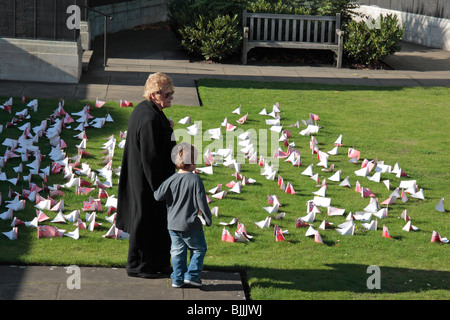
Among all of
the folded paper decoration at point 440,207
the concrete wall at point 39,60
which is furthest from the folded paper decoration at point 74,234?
the concrete wall at point 39,60

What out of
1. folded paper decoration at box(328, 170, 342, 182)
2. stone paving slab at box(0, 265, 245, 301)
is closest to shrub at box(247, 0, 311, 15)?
folded paper decoration at box(328, 170, 342, 182)

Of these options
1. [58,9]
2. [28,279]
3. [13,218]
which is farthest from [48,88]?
[28,279]

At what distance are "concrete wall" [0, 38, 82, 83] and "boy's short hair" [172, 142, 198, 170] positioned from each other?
9.05 metres

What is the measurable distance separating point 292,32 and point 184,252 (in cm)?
1333

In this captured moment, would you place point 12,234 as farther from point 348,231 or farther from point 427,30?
point 427,30

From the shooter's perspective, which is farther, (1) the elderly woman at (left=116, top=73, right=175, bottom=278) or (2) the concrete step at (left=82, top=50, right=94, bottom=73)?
(2) the concrete step at (left=82, top=50, right=94, bottom=73)

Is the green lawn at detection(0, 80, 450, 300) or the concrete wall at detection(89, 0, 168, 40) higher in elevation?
the concrete wall at detection(89, 0, 168, 40)

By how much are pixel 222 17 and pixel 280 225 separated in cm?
1088

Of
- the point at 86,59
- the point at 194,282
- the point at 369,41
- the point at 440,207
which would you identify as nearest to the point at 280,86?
the point at 369,41

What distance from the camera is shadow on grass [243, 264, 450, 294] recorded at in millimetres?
6230

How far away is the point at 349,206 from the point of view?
8453mm

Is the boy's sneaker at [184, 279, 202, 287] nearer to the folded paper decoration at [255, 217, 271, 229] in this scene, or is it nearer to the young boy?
the young boy

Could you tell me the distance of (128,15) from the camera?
23.8 meters

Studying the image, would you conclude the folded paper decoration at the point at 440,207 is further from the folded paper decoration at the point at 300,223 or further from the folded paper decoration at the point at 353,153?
the folded paper decoration at the point at 353,153
